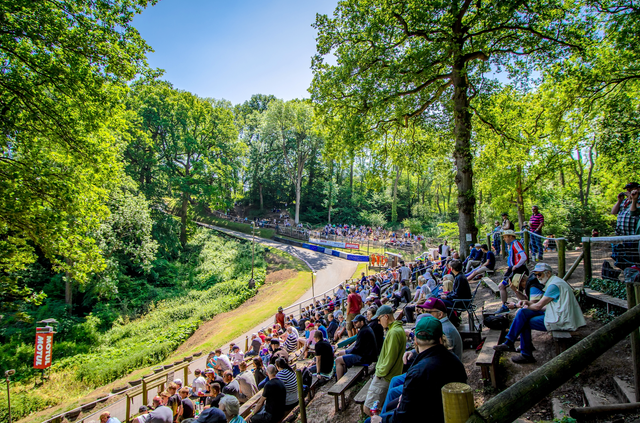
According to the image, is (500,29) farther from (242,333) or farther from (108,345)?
(108,345)

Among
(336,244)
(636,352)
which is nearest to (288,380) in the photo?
(636,352)

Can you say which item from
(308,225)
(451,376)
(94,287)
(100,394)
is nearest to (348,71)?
(451,376)

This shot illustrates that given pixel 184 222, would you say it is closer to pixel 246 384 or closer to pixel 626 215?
pixel 246 384

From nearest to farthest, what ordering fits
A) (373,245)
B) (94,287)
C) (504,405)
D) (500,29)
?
(504,405), (500,29), (94,287), (373,245)

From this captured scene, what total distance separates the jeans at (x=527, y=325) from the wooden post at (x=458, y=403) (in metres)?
3.96

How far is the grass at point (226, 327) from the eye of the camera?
12.7 meters

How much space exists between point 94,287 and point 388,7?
23.9 m

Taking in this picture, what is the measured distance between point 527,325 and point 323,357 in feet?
12.4

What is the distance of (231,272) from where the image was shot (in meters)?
29.3

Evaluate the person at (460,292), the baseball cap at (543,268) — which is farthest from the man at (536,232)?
the baseball cap at (543,268)

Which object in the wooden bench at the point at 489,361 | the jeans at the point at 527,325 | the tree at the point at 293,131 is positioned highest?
the tree at the point at 293,131

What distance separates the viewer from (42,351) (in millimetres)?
13836

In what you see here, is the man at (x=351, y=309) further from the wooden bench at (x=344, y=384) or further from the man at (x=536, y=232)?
the man at (x=536, y=232)

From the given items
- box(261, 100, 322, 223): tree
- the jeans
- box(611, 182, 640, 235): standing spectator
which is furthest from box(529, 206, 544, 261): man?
box(261, 100, 322, 223): tree
